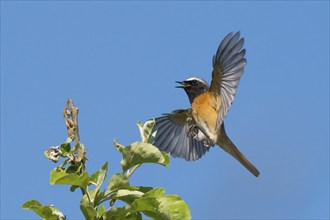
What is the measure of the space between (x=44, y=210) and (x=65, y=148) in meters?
0.29

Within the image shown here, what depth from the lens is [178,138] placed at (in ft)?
32.7

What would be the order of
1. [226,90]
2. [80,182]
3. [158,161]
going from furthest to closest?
[226,90], [158,161], [80,182]

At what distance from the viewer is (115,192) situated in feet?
10.5

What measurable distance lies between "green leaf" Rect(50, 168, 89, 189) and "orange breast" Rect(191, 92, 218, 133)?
626 cm

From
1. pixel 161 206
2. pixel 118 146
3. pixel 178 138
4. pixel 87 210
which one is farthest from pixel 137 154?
pixel 178 138

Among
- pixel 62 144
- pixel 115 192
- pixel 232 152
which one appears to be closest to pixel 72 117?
pixel 62 144

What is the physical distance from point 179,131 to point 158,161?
6882 mm

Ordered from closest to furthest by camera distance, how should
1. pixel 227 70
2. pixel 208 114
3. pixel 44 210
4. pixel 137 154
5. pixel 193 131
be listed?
pixel 44 210 < pixel 137 154 < pixel 227 70 < pixel 208 114 < pixel 193 131

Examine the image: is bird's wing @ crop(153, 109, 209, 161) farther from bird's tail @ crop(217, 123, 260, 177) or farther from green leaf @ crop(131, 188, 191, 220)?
green leaf @ crop(131, 188, 191, 220)

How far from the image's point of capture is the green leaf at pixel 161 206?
3.14m

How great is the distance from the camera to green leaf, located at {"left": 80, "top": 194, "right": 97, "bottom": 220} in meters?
2.98

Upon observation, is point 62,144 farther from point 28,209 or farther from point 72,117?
point 28,209

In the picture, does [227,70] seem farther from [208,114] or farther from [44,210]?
[44,210]

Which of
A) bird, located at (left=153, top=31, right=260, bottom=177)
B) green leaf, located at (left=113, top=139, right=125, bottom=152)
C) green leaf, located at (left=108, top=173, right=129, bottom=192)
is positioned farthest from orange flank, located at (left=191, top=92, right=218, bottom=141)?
green leaf, located at (left=108, top=173, right=129, bottom=192)
